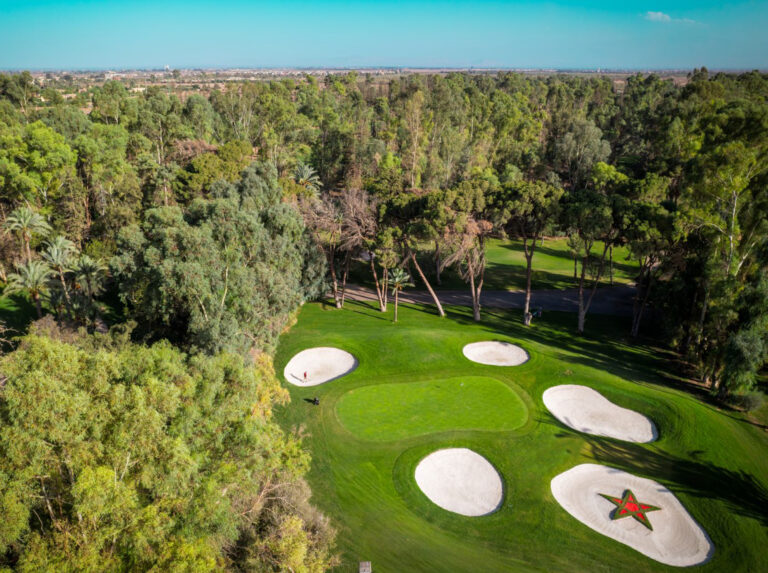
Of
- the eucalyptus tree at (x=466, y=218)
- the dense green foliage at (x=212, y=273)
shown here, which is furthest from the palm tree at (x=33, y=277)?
the eucalyptus tree at (x=466, y=218)

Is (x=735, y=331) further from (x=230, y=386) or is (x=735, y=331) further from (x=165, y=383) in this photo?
(x=165, y=383)

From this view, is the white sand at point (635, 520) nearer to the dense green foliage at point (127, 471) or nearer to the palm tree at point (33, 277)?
the dense green foliage at point (127, 471)

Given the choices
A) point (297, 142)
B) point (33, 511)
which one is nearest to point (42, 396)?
point (33, 511)

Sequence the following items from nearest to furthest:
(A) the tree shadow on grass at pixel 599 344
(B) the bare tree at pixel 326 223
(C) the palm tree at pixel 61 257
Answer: (A) the tree shadow on grass at pixel 599 344
(C) the palm tree at pixel 61 257
(B) the bare tree at pixel 326 223

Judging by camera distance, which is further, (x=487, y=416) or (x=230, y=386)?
(x=487, y=416)

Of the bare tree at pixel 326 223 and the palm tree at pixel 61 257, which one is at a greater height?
the bare tree at pixel 326 223

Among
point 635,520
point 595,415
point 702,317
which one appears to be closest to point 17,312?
point 595,415

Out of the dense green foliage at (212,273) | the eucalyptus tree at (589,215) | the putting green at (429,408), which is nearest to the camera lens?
the dense green foliage at (212,273)

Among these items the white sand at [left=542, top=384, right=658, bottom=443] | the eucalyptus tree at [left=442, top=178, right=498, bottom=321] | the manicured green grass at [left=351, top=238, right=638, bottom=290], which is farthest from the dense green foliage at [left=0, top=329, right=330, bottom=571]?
the manicured green grass at [left=351, top=238, right=638, bottom=290]
